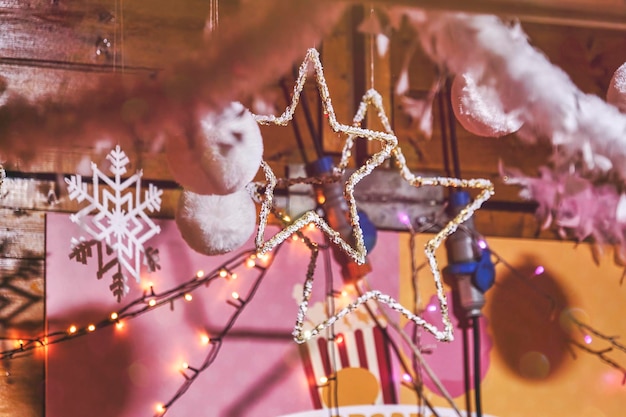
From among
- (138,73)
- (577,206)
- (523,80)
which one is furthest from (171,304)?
(577,206)

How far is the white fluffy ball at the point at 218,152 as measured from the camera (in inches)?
46.9

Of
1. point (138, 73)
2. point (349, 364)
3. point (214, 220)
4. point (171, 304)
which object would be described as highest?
point (138, 73)

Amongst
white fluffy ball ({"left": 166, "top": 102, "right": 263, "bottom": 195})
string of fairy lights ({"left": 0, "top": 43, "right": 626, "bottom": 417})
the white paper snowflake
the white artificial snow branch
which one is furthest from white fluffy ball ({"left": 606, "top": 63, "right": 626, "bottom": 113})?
the white paper snowflake

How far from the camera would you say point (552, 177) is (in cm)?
208

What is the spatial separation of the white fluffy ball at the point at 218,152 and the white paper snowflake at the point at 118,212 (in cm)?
52

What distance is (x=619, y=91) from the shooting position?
4.55 feet

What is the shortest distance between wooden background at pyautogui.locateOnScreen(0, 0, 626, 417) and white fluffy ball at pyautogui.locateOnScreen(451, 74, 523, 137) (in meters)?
0.51

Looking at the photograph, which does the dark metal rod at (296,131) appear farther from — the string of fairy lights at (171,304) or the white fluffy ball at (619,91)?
the white fluffy ball at (619,91)

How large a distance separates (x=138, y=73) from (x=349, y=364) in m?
0.76

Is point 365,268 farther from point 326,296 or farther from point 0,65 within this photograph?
point 0,65

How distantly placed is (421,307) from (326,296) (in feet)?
0.74

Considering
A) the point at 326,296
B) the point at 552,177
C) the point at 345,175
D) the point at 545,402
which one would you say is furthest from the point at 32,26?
the point at 545,402

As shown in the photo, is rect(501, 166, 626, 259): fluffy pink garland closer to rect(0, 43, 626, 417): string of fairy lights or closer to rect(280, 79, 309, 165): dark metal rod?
rect(0, 43, 626, 417): string of fairy lights

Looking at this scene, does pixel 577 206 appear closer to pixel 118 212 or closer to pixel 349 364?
pixel 349 364
